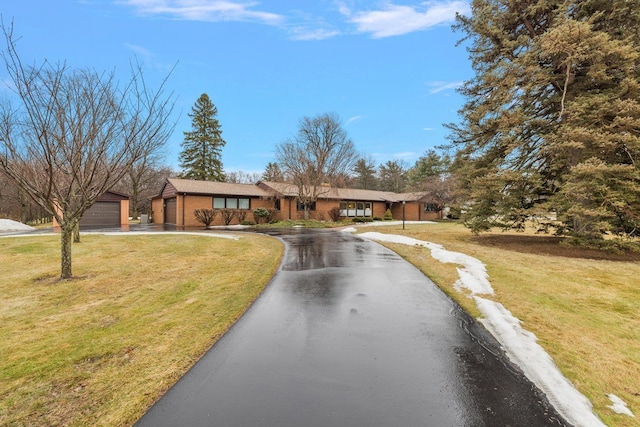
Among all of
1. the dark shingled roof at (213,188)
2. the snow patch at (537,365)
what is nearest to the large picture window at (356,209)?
the dark shingled roof at (213,188)

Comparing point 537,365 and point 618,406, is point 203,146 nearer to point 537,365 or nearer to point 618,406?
point 537,365

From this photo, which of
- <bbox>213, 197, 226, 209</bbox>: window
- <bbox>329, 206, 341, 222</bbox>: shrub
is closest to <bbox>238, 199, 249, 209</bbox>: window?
<bbox>213, 197, 226, 209</bbox>: window

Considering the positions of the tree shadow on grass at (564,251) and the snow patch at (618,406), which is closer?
the snow patch at (618,406)

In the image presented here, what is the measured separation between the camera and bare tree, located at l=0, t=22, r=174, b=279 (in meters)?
6.24

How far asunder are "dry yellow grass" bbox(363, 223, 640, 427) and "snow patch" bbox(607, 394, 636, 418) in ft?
0.15

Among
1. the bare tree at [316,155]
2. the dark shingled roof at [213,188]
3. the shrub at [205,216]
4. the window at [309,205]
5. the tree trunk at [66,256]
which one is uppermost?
the bare tree at [316,155]

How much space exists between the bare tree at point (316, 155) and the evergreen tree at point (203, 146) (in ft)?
67.5

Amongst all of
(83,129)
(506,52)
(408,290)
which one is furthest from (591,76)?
(83,129)

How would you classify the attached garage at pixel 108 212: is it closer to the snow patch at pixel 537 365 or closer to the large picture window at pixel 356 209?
the large picture window at pixel 356 209

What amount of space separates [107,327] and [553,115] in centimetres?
1719

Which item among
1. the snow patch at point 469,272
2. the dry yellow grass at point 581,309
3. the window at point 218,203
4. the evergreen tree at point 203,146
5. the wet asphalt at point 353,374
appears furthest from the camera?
the evergreen tree at point 203,146

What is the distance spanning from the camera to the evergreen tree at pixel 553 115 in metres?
10.2

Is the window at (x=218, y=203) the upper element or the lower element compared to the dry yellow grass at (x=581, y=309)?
upper


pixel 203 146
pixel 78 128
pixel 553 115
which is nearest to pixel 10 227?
pixel 78 128
